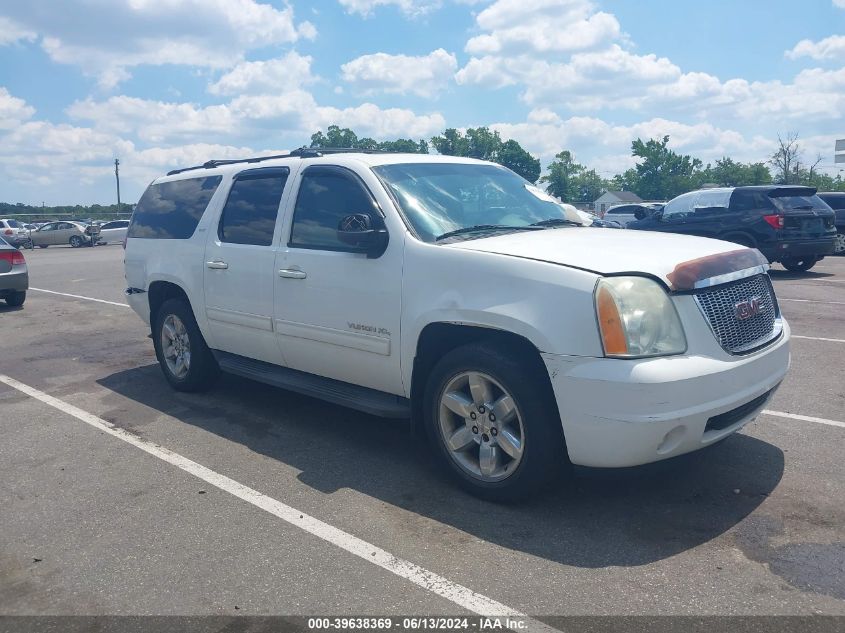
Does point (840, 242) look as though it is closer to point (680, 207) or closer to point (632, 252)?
point (680, 207)

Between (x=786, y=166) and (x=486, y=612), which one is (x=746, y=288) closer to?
(x=486, y=612)

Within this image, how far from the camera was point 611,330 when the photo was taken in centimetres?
364

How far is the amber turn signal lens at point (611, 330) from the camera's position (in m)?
3.64

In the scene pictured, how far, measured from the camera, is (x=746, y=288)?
166 inches

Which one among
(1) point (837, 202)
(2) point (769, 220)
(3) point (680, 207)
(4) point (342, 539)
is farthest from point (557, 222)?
(1) point (837, 202)

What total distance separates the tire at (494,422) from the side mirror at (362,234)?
2.76ft

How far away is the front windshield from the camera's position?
4.75 meters

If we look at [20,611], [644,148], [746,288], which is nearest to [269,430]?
[20,611]

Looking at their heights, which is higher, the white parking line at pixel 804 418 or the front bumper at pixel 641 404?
the front bumper at pixel 641 404

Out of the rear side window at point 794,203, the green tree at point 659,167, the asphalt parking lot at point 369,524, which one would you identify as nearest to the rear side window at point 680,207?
the rear side window at point 794,203

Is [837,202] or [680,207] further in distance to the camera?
[837,202]

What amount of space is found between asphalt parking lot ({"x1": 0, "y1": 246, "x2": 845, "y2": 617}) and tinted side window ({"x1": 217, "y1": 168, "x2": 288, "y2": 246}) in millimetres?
1438

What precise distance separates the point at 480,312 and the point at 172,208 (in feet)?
12.6

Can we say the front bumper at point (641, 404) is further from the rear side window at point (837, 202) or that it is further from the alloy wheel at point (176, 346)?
the rear side window at point (837, 202)
